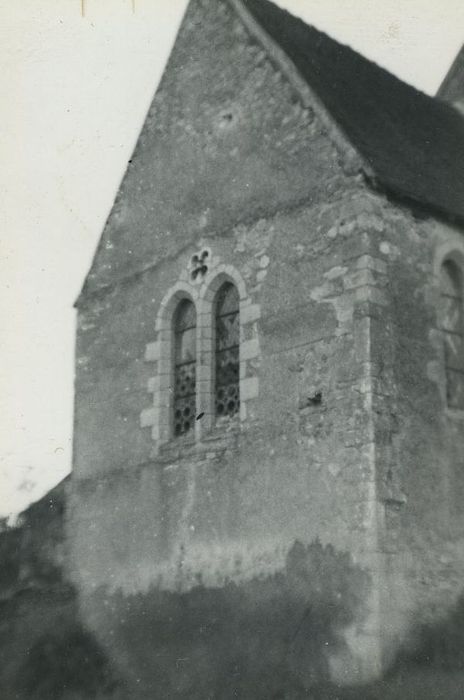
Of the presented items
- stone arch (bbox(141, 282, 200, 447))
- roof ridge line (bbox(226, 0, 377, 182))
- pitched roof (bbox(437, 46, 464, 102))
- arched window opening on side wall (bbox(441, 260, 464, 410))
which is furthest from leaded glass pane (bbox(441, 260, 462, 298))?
pitched roof (bbox(437, 46, 464, 102))

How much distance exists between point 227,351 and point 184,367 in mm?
848

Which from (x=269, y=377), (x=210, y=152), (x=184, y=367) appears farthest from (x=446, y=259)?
(x=184, y=367)

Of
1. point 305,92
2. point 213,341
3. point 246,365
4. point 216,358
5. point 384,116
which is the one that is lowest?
point 246,365

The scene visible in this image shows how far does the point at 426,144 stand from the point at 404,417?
4336 millimetres

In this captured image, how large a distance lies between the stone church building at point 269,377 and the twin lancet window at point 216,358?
38 mm

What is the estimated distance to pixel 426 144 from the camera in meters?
13.3

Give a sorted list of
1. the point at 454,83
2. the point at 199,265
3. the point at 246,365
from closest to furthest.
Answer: the point at 246,365 → the point at 199,265 → the point at 454,83

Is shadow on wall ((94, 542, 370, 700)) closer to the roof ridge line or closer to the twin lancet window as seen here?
the twin lancet window

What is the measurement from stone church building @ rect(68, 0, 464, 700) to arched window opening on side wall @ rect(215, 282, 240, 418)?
0.04m

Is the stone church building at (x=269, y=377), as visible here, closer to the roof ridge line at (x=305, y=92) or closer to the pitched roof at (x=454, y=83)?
the roof ridge line at (x=305, y=92)

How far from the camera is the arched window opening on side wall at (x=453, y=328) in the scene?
450 inches

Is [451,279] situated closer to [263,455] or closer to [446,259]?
[446,259]

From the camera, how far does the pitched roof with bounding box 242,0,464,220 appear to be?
11.6 meters

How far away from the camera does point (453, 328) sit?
11.7m
